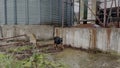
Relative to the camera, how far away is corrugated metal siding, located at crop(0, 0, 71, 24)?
950 centimetres

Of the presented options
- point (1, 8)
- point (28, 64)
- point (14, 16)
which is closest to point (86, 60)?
point (28, 64)

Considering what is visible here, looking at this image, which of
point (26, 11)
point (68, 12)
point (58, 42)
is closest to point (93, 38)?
point (58, 42)

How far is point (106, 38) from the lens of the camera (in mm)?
6953

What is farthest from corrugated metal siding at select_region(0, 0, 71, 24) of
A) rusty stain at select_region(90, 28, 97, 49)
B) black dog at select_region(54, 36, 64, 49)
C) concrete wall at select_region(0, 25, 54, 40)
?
rusty stain at select_region(90, 28, 97, 49)

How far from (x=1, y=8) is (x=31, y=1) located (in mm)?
1486

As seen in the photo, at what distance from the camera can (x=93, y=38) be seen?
7.33m

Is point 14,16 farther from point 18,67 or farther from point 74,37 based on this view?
point 18,67

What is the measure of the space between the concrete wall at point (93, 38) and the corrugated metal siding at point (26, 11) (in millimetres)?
1602

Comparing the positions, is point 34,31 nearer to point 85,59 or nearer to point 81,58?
point 81,58

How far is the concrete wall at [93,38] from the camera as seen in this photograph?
6752 millimetres

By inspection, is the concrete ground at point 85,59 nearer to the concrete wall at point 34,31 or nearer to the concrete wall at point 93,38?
the concrete wall at point 93,38

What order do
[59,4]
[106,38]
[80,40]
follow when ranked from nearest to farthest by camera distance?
1. [106,38]
2. [80,40]
3. [59,4]

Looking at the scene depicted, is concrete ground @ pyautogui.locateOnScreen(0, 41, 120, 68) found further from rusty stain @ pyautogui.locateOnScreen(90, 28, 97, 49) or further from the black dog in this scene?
rusty stain @ pyautogui.locateOnScreen(90, 28, 97, 49)

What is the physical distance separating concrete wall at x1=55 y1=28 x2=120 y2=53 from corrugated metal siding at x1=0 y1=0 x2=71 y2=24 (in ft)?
5.26
